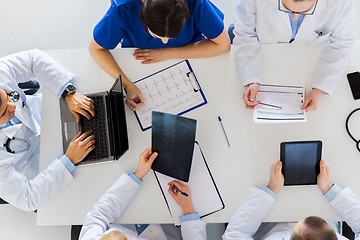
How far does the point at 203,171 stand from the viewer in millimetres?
1342

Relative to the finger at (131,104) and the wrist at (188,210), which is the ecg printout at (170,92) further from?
the wrist at (188,210)

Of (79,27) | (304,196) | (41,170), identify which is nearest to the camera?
(304,196)

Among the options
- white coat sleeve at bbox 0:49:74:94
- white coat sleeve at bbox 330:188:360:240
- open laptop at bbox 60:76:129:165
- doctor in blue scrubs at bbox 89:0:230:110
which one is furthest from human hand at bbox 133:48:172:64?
white coat sleeve at bbox 330:188:360:240

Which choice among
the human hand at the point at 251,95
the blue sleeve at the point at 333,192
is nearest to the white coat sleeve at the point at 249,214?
the blue sleeve at the point at 333,192

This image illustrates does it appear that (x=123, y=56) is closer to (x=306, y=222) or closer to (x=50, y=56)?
(x=50, y=56)

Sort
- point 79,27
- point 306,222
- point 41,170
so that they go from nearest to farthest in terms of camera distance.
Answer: point 306,222 < point 41,170 < point 79,27

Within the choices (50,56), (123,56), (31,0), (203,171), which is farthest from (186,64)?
(31,0)

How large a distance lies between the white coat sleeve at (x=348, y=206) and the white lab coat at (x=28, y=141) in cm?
109

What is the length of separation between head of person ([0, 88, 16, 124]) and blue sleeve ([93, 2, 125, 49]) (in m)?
0.43

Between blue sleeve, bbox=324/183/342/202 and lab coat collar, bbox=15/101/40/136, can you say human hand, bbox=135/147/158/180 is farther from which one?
blue sleeve, bbox=324/183/342/202

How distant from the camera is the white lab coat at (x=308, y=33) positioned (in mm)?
1293

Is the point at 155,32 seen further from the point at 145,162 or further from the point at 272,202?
the point at 272,202

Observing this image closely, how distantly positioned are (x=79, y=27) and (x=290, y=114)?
159cm

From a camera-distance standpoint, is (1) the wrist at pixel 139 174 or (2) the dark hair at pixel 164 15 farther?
(1) the wrist at pixel 139 174
